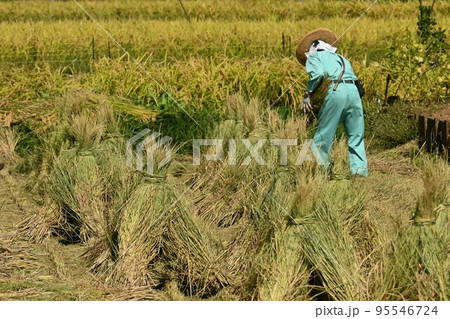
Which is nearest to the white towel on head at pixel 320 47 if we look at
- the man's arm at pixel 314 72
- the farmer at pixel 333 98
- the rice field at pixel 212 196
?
the farmer at pixel 333 98

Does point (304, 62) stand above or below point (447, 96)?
above

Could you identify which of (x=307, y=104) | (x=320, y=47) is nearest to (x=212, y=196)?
(x=307, y=104)

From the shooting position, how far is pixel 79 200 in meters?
5.59

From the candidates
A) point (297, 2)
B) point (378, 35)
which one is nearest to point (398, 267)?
point (378, 35)

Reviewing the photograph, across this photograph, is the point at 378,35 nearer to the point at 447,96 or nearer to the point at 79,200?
the point at 447,96

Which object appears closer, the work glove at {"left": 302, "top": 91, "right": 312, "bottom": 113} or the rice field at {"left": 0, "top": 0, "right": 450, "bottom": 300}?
the rice field at {"left": 0, "top": 0, "right": 450, "bottom": 300}

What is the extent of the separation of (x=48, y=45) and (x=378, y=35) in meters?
4.57

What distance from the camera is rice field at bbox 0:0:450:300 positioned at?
13.7 feet

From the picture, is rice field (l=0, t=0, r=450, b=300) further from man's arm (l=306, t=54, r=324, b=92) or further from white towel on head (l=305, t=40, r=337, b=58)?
white towel on head (l=305, t=40, r=337, b=58)

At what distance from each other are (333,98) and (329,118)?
0.55 feet

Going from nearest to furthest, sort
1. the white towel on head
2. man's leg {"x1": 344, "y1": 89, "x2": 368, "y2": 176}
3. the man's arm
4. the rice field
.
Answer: the rice field
the man's arm
man's leg {"x1": 344, "y1": 89, "x2": 368, "y2": 176}
the white towel on head

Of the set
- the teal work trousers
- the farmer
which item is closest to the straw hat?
the farmer

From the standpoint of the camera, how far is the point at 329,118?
666 cm

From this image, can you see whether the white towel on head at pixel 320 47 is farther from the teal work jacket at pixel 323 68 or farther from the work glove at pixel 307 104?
the work glove at pixel 307 104
